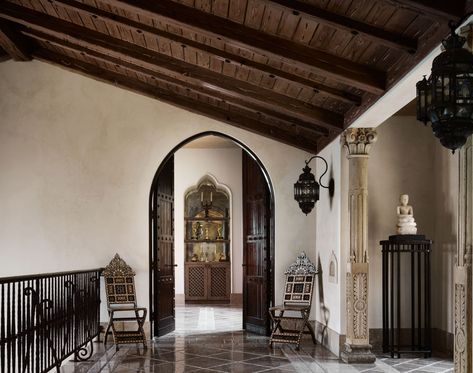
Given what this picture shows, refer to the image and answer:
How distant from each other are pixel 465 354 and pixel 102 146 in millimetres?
6746

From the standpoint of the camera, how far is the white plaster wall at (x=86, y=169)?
929 cm

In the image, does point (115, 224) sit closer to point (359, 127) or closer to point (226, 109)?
point (226, 109)

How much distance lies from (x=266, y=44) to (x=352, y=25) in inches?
40.2

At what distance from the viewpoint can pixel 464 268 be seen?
12.6 ft

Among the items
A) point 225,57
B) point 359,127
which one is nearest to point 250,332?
point 359,127

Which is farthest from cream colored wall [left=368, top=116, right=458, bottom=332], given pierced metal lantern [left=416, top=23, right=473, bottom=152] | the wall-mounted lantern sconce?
pierced metal lantern [left=416, top=23, right=473, bottom=152]

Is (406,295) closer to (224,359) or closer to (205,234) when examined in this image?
(224,359)

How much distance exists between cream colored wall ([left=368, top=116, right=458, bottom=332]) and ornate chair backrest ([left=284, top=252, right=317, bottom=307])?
2.99 feet

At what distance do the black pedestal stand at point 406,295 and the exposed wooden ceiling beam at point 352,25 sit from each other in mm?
3503

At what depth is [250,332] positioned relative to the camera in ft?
32.1

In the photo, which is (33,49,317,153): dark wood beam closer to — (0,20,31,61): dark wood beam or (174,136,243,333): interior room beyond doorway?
(0,20,31,61): dark wood beam

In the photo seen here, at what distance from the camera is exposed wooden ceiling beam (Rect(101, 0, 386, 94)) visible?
18.1ft

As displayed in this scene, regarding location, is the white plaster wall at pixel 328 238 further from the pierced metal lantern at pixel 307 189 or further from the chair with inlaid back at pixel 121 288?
the chair with inlaid back at pixel 121 288

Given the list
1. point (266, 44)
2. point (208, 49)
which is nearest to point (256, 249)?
point (208, 49)
